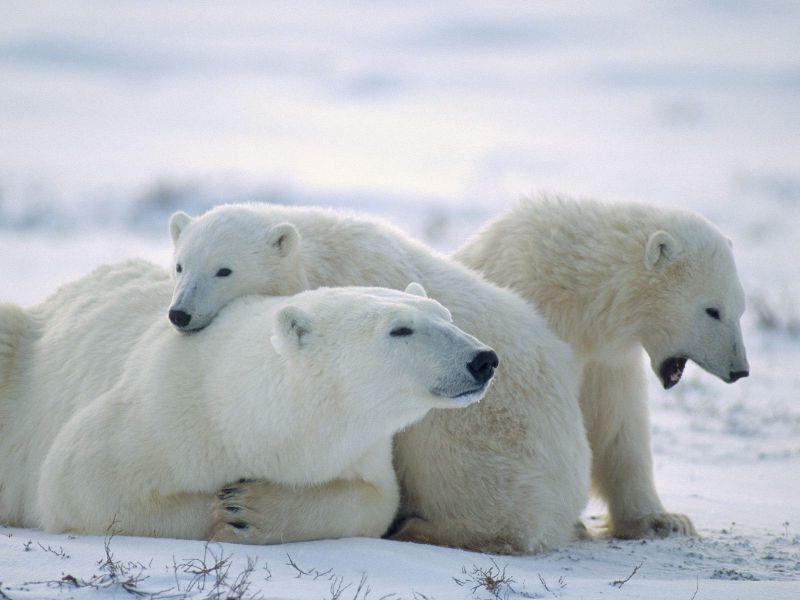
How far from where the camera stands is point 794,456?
6.98 meters

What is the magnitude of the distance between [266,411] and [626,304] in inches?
90.2

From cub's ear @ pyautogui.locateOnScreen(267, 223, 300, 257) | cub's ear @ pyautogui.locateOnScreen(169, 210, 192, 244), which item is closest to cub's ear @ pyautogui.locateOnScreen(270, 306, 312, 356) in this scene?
cub's ear @ pyautogui.locateOnScreen(267, 223, 300, 257)

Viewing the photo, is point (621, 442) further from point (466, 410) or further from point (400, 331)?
point (400, 331)

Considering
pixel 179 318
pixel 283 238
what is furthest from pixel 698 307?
pixel 179 318

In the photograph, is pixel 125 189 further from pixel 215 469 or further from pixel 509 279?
pixel 215 469

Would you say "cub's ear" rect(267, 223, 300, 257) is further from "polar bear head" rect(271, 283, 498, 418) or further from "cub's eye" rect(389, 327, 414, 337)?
"cub's eye" rect(389, 327, 414, 337)

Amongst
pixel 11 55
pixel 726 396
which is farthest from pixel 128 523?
pixel 11 55

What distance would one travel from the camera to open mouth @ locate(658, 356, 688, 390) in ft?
18.9

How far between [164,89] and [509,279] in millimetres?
27205

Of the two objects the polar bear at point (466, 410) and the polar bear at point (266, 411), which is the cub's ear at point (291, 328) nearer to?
the polar bear at point (266, 411)

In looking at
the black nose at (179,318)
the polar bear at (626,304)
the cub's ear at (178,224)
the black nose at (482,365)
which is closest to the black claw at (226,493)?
the black nose at (179,318)

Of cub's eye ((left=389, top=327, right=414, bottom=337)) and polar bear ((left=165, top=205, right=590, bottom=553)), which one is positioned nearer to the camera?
cub's eye ((left=389, top=327, right=414, bottom=337))

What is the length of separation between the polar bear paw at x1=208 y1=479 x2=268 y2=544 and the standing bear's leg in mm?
2330

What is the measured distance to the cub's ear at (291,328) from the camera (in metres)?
3.99
